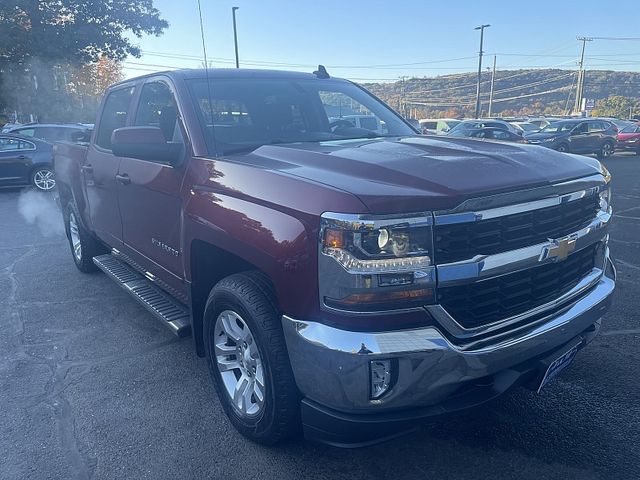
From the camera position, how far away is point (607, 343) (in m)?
3.98

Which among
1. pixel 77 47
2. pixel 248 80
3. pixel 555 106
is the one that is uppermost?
pixel 77 47

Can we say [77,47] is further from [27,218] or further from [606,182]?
[606,182]

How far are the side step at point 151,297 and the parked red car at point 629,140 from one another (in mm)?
23627

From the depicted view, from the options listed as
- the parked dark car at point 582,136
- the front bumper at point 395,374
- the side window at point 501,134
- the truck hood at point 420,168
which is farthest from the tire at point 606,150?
the front bumper at point 395,374

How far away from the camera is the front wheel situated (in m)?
21.7

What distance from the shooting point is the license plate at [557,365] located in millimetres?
2508

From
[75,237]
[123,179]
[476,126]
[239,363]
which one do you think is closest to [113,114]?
[123,179]

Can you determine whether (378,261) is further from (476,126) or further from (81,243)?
(476,126)

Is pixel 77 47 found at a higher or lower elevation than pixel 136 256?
higher

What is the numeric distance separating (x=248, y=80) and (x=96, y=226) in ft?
7.52

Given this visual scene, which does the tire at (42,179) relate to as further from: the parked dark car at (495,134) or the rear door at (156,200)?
the parked dark car at (495,134)

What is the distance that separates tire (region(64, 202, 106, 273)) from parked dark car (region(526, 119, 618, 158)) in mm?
18467

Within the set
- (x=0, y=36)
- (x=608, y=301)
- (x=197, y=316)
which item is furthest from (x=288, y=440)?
(x=0, y=36)

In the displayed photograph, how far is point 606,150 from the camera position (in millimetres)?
21953
